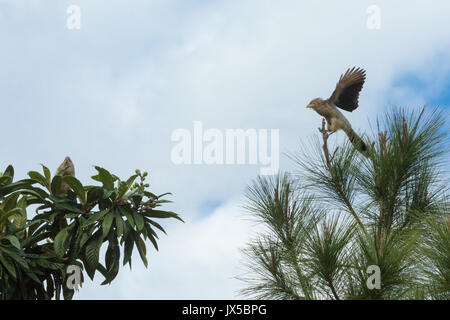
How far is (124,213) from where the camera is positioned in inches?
201

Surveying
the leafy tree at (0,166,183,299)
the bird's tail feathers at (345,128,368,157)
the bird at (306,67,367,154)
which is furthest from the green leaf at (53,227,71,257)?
the bird's tail feathers at (345,128,368,157)

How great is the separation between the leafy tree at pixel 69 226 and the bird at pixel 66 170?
0.03 m

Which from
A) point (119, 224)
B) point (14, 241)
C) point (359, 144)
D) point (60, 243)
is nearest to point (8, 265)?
point (14, 241)

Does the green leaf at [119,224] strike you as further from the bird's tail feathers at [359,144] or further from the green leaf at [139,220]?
the bird's tail feathers at [359,144]

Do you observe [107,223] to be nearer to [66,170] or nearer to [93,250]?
[93,250]

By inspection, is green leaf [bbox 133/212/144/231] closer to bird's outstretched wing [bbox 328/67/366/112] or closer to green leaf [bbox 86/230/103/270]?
green leaf [bbox 86/230/103/270]

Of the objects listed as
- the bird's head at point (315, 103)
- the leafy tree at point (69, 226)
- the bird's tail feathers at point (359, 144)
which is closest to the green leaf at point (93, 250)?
the leafy tree at point (69, 226)

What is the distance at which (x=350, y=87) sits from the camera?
465 centimetres

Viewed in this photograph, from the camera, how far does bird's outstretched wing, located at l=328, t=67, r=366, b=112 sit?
462 cm
